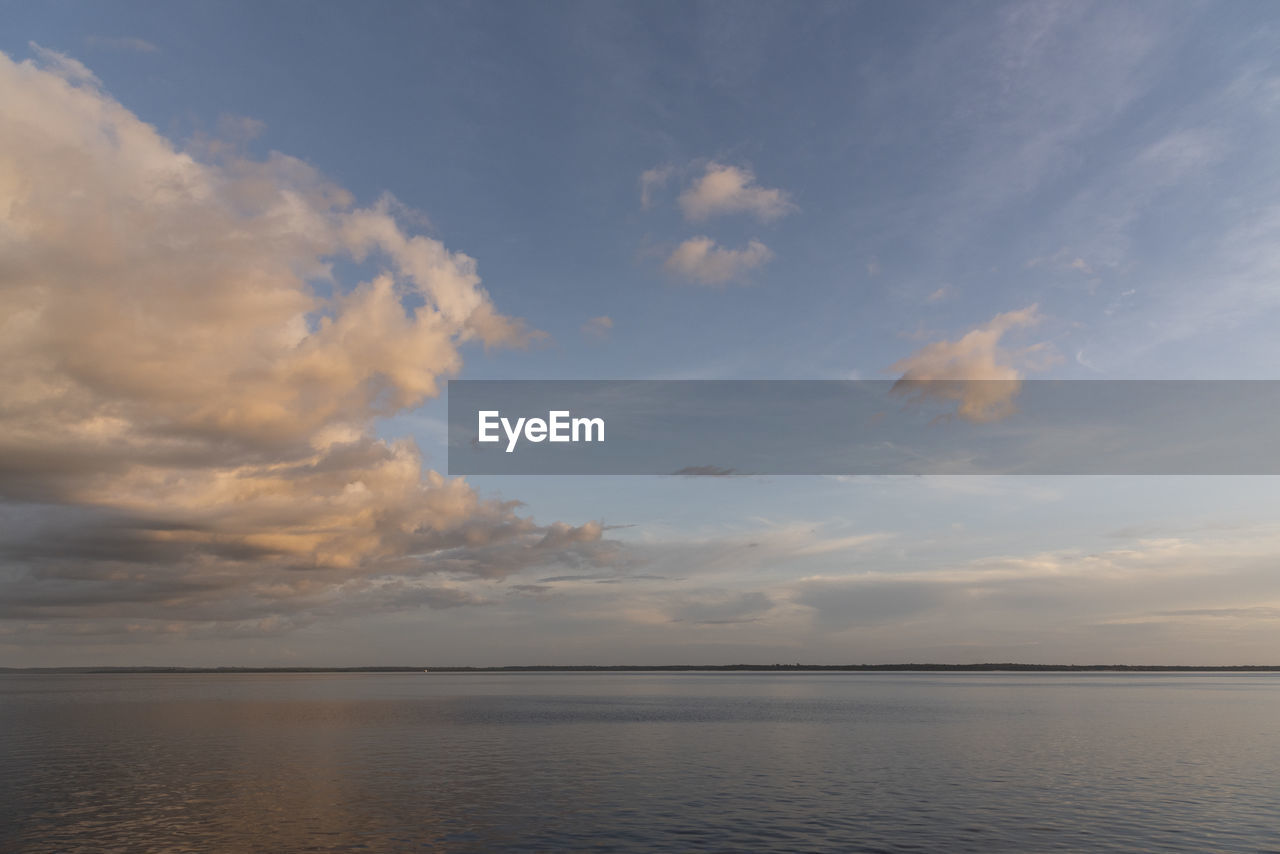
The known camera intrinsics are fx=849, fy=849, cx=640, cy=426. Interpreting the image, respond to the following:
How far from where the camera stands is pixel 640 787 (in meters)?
55.1

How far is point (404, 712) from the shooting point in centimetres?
13775

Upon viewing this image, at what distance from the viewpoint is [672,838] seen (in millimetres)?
39969

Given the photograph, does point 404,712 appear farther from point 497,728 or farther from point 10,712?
point 10,712

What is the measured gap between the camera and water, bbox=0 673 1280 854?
40.6 meters

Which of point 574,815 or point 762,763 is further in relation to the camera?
point 762,763

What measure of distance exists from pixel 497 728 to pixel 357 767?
128 feet

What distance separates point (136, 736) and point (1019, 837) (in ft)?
295

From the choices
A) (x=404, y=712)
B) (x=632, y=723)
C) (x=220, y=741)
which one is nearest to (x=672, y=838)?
(x=220, y=741)

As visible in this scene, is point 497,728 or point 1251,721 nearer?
point 497,728

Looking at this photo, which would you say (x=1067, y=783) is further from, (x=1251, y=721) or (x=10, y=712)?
(x=10, y=712)

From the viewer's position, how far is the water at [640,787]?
133ft

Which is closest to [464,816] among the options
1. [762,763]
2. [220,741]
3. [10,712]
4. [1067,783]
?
[762,763]

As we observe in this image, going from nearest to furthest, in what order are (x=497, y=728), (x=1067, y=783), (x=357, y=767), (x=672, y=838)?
(x=672, y=838)
(x=1067, y=783)
(x=357, y=767)
(x=497, y=728)

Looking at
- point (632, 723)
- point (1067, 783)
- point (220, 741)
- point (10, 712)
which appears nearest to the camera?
point (1067, 783)
